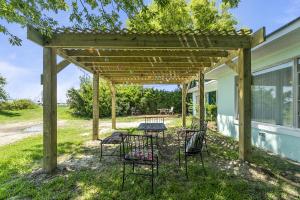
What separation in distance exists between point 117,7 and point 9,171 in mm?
4090

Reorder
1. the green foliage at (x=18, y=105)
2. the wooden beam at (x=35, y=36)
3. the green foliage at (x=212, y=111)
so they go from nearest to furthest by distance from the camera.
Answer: the wooden beam at (x=35, y=36) → the green foliage at (x=212, y=111) → the green foliage at (x=18, y=105)

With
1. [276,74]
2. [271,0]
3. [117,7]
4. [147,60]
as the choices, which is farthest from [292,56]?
[271,0]

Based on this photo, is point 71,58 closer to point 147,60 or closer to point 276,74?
point 147,60

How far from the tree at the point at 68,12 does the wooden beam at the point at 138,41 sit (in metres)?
0.30

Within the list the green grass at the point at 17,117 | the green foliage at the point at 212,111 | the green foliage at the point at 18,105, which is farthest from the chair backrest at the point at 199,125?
the green foliage at the point at 18,105

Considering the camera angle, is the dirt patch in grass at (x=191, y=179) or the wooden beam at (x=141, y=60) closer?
the dirt patch in grass at (x=191, y=179)

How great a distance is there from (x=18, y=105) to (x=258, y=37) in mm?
24691

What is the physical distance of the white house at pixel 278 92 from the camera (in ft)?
16.4

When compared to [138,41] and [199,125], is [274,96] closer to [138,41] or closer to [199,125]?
[199,125]

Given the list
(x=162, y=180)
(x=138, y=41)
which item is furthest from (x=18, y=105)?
(x=162, y=180)

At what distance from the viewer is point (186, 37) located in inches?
179

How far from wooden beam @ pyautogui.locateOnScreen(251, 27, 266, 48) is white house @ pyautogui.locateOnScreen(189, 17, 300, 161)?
476 mm

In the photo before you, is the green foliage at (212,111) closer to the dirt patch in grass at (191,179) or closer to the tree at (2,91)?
the dirt patch in grass at (191,179)

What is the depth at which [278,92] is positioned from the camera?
5.93 meters
